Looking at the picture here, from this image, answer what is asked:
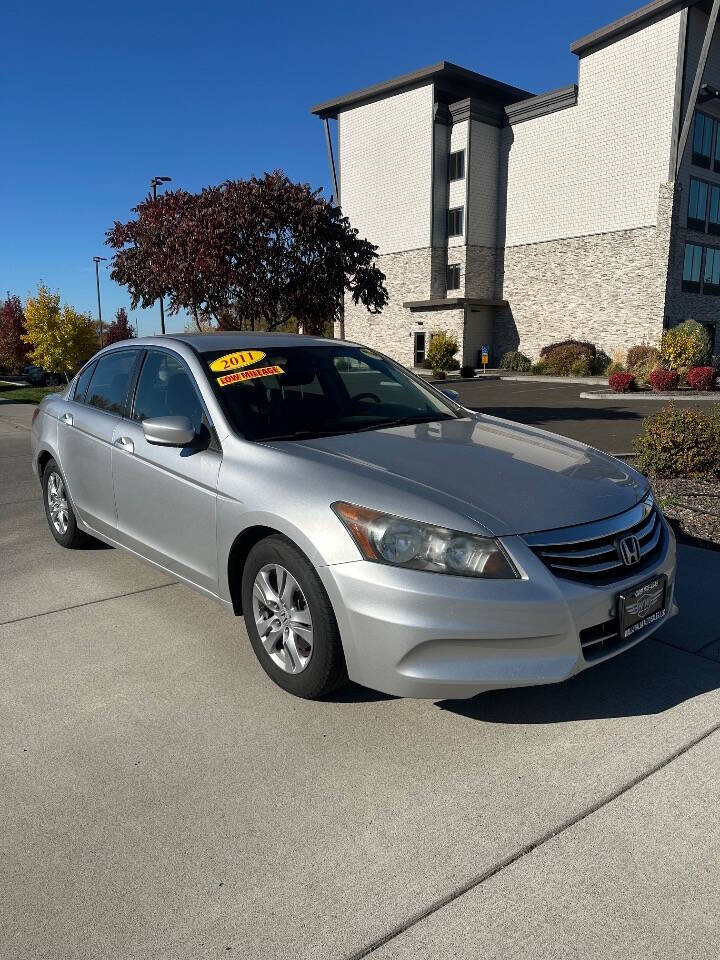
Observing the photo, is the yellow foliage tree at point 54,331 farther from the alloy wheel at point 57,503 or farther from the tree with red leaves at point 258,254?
the alloy wheel at point 57,503

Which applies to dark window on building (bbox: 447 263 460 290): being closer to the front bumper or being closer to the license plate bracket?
the license plate bracket

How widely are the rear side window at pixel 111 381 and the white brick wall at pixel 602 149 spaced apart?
32970 millimetres

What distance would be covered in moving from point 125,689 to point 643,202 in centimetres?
3524

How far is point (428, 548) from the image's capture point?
2.90 meters

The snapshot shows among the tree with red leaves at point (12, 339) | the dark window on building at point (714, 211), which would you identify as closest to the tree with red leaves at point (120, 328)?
the tree with red leaves at point (12, 339)

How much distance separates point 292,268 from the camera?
48.3ft

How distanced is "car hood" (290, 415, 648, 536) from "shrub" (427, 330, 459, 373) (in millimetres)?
33551

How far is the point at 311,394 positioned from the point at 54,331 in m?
33.8

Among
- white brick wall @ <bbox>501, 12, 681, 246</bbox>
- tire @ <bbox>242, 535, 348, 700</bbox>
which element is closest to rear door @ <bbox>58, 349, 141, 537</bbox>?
tire @ <bbox>242, 535, 348, 700</bbox>

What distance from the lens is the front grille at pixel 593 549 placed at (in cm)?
292

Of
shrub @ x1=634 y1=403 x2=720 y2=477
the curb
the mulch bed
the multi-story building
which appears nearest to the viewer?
the mulch bed

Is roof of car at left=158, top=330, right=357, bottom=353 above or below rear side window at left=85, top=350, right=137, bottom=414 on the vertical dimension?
above

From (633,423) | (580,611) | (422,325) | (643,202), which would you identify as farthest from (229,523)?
(422,325)

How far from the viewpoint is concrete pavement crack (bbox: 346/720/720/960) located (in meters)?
2.09
